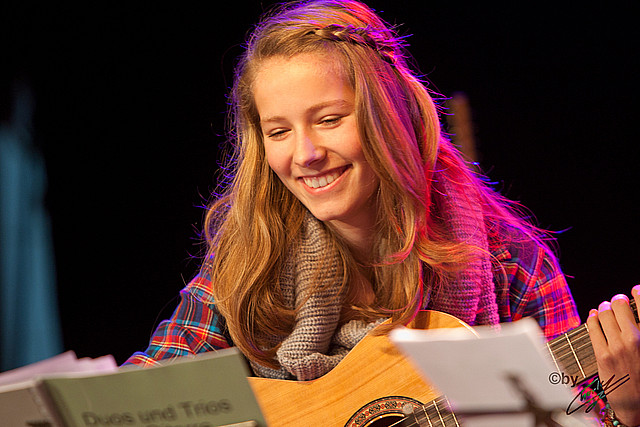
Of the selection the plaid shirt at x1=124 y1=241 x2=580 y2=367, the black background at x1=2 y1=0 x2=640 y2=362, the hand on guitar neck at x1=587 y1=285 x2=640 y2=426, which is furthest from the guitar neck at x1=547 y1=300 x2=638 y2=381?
the black background at x1=2 y1=0 x2=640 y2=362

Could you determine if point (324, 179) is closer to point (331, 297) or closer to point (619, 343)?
point (331, 297)

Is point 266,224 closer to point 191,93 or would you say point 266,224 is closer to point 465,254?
point 465,254

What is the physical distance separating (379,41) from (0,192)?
226 centimetres

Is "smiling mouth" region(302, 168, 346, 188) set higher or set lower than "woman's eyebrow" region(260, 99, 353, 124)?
lower

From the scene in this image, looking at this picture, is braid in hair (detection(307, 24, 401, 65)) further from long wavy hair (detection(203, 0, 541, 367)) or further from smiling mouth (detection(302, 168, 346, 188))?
smiling mouth (detection(302, 168, 346, 188))

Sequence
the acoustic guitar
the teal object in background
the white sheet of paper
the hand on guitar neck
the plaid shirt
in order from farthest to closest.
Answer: the teal object in background → the plaid shirt → the acoustic guitar → the hand on guitar neck → the white sheet of paper

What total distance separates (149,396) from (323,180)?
2.38 feet

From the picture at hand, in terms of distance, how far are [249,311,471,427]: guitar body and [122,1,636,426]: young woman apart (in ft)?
0.15

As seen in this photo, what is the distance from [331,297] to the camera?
1.69 meters

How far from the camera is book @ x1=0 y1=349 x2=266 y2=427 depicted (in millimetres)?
958

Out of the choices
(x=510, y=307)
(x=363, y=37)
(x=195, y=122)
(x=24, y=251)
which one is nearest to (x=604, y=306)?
(x=510, y=307)

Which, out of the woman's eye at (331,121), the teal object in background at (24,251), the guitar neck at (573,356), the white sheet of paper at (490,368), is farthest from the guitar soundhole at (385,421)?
the teal object in background at (24,251)

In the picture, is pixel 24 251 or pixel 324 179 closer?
pixel 324 179

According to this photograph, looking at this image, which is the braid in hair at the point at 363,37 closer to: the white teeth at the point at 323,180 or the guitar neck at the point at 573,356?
the white teeth at the point at 323,180
